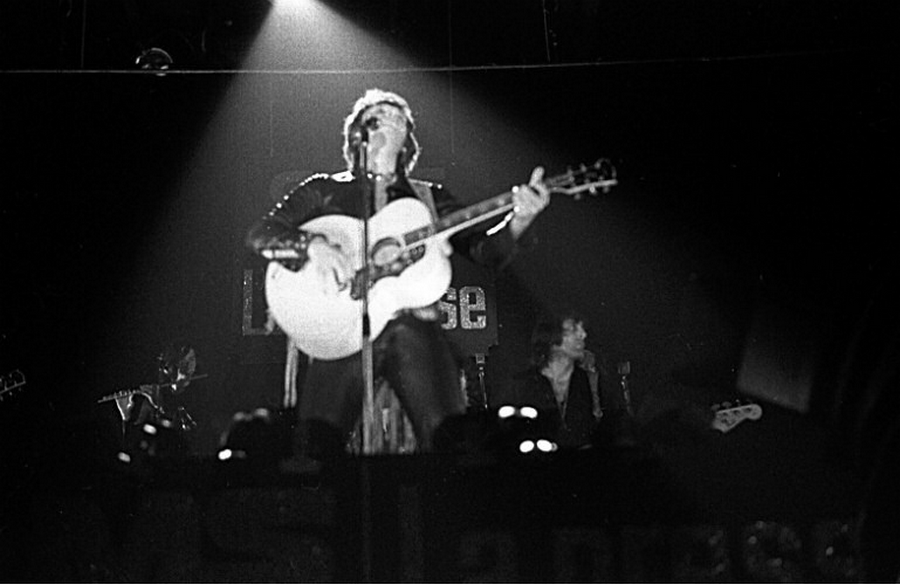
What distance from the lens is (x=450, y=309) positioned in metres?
2.97

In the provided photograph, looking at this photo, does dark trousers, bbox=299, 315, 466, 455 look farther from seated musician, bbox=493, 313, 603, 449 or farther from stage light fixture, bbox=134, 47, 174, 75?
stage light fixture, bbox=134, 47, 174, 75

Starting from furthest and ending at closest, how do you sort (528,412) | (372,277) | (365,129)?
1. (365,129)
2. (372,277)
3. (528,412)

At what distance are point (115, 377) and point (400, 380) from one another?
0.77 metres

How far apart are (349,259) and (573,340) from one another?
66 centimetres

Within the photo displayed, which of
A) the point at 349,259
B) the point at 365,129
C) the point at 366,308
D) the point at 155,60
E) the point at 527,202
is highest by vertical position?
the point at 155,60

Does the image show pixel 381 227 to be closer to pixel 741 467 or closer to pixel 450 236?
pixel 450 236

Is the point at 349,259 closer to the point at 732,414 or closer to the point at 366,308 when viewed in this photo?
the point at 366,308

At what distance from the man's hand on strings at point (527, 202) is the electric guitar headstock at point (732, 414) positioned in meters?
0.72

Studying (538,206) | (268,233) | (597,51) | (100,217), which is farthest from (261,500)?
(597,51)

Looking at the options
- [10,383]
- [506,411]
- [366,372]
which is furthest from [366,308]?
[10,383]

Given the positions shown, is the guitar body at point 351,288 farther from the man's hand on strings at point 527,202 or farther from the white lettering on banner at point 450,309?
the man's hand on strings at point 527,202

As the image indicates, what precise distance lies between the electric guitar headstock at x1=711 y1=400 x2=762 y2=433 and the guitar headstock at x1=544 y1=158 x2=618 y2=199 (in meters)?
0.68

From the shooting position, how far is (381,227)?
303 cm

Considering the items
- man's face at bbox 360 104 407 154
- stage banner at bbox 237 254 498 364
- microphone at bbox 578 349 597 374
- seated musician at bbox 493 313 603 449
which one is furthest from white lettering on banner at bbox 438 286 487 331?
man's face at bbox 360 104 407 154
